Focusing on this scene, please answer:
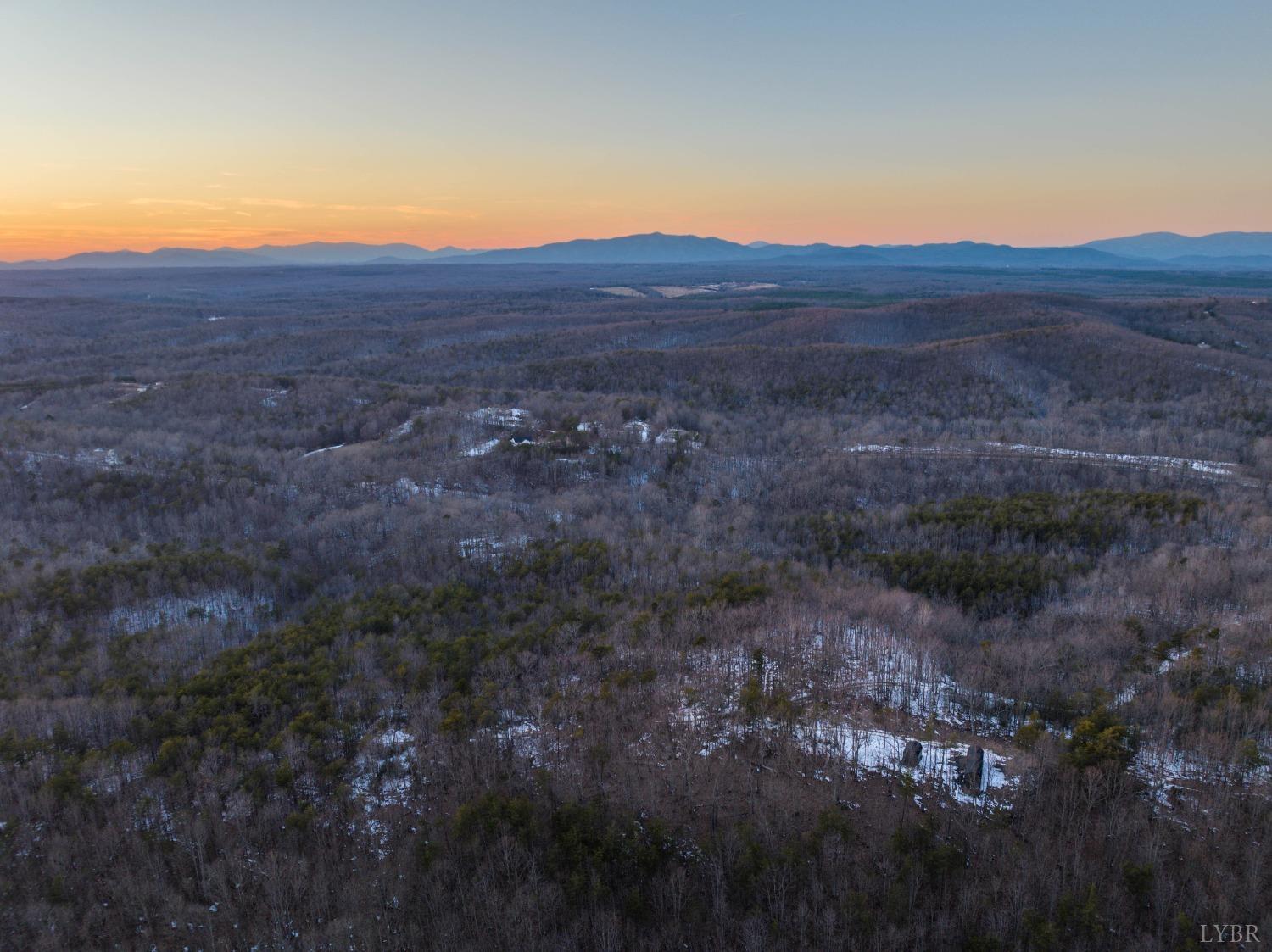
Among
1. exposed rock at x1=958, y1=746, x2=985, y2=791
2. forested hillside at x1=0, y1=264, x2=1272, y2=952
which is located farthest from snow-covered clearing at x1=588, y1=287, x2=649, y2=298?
exposed rock at x1=958, y1=746, x2=985, y2=791

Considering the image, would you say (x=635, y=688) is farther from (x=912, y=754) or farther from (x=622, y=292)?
(x=622, y=292)

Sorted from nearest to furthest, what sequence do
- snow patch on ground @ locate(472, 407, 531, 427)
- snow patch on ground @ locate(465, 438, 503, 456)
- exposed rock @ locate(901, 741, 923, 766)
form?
exposed rock @ locate(901, 741, 923, 766), snow patch on ground @ locate(465, 438, 503, 456), snow patch on ground @ locate(472, 407, 531, 427)

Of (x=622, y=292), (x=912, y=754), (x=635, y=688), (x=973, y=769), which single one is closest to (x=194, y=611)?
(x=635, y=688)

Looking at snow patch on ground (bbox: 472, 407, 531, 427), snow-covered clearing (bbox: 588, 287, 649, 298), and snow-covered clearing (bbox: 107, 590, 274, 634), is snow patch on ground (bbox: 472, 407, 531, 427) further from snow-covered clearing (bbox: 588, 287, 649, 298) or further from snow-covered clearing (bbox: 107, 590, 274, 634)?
snow-covered clearing (bbox: 588, 287, 649, 298)

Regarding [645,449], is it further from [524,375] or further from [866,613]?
[524,375]

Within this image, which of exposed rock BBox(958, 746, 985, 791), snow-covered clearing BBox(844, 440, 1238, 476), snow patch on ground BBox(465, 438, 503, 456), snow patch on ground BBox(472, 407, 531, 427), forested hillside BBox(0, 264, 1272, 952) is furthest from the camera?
snow patch on ground BBox(472, 407, 531, 427)

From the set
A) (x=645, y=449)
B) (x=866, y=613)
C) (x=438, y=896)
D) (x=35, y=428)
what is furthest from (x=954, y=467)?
(x=35, y=428)

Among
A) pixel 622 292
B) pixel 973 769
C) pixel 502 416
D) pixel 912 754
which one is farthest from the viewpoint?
pixel 622 292

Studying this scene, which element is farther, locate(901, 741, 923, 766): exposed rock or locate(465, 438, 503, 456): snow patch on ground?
locate(465, 438, 503, 456): snow patch on ground
